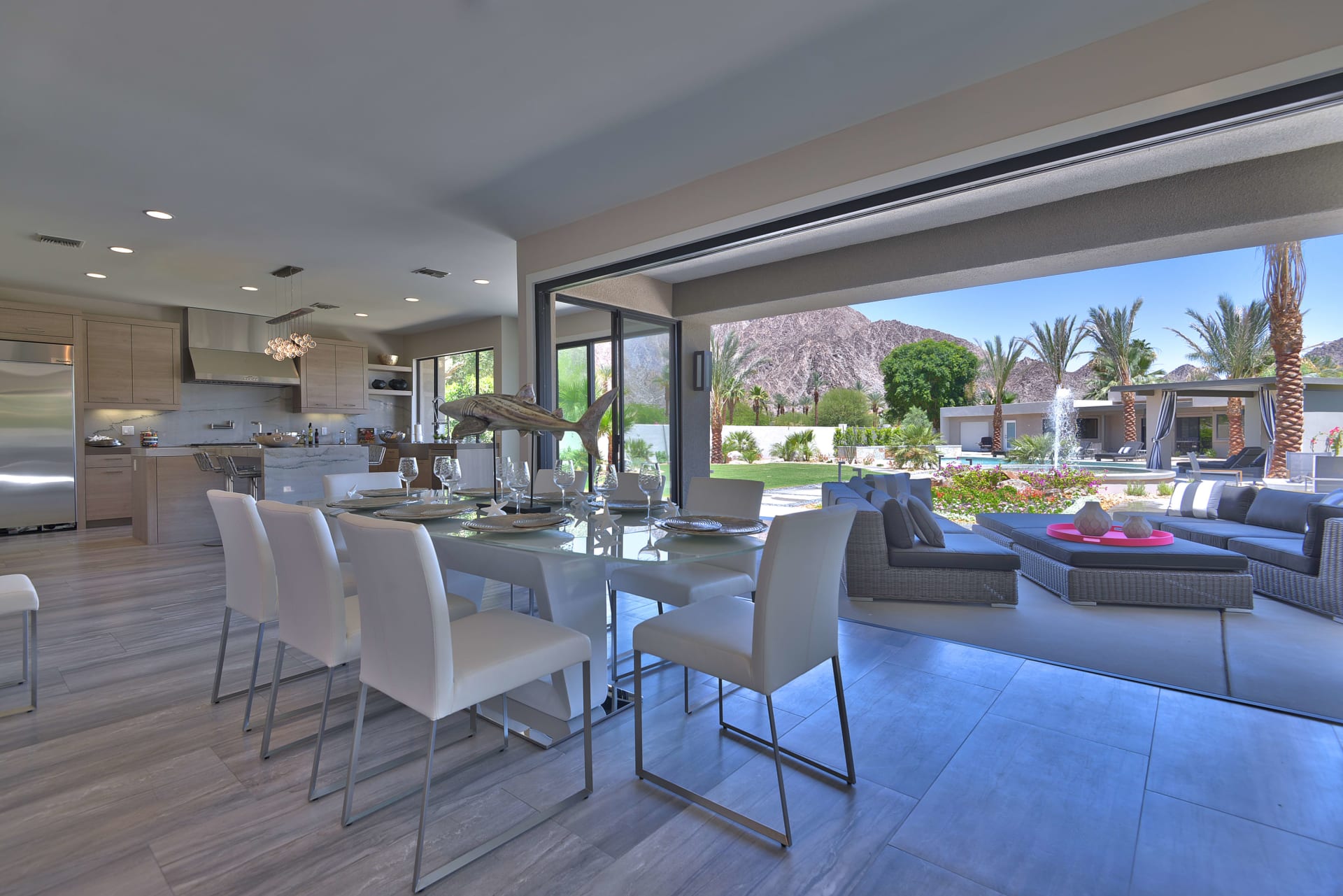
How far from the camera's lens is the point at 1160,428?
2795mm

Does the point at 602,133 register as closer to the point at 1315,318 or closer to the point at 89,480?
the point at 1315,318

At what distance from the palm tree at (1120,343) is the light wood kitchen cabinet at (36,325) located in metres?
9.37

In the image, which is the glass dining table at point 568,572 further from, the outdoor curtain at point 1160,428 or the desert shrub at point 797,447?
the desert shrub at point 797,447

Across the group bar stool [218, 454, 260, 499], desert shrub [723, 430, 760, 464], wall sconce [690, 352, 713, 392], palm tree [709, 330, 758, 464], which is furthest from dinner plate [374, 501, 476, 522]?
desert shrub [723, 430, 760, 464]

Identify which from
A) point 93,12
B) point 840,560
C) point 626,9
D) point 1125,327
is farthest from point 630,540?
point 93,12

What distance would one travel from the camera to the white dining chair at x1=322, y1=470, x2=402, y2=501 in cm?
326

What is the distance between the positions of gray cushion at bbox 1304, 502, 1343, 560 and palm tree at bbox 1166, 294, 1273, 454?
33 centimetres

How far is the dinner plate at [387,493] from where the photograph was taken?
304 centimetres

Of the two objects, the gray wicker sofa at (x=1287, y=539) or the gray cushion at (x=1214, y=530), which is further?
the gray cushion at (x=1214, y=530)

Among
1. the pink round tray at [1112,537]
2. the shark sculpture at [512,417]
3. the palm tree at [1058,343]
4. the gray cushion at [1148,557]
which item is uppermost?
the palm tree at [1058,343]

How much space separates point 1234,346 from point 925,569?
71.5 inches

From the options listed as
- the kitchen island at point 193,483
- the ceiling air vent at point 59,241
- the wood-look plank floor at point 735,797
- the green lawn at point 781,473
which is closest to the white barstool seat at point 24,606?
the wood-look plank floor at point 735,797

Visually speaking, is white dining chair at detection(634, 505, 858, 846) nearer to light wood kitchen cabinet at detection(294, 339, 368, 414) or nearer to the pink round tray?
the pink round tray

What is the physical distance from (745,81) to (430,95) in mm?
1439
